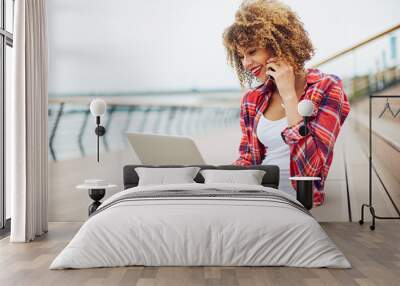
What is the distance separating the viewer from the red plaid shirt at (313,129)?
6.84 m

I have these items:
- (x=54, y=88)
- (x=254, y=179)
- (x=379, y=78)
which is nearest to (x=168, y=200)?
(x=254, y=179)

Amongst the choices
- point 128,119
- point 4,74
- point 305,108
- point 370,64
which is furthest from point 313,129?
point 4,74

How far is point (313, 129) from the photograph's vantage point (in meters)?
6.83

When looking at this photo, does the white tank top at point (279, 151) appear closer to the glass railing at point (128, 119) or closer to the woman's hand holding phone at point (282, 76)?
the woman's hand holding phone at point (282, 76)

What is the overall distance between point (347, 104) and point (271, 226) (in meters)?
3.15

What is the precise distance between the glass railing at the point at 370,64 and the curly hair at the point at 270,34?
0.37 metres

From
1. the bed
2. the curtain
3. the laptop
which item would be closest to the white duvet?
the bed

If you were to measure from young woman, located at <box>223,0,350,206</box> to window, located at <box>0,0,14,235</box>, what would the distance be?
272cm

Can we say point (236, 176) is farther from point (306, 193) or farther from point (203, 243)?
point (203, 243)

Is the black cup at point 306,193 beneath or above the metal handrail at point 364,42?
beneath

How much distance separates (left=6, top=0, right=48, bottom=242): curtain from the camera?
561cm

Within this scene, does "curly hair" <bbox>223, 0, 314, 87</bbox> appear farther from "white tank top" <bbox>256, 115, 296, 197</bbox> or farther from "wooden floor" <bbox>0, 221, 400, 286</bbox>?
"wooden floor" <bbox>0, 221, 400, 286</bbox>

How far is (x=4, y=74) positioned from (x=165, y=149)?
2.07 meters

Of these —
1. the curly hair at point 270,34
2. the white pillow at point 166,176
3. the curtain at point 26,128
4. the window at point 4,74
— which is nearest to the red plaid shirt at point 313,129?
the curly hair at point 270,34
